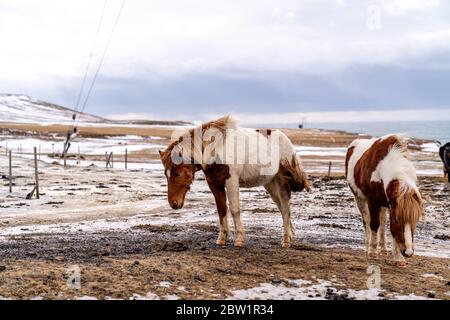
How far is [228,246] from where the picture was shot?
919cm

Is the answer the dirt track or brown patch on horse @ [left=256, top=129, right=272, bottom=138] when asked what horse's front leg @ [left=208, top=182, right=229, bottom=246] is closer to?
the dirt track

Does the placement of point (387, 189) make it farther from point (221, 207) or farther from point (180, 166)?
point (180, 166)

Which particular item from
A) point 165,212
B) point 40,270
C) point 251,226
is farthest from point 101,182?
point 40,270

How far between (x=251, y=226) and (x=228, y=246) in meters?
3.83

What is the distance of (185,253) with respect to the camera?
26.3ft

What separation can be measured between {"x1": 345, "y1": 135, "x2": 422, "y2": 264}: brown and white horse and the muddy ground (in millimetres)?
527

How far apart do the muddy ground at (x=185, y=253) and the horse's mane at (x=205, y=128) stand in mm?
1546

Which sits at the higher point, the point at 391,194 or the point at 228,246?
the point at 391,194

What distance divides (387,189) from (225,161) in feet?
8.95

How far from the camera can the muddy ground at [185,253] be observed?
6.27 metres

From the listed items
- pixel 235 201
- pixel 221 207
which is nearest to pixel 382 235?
pixel 235 201

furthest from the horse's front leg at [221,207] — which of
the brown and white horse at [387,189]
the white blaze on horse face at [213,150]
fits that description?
the brown and white horse at [387,189]

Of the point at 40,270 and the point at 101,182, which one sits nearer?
the point at 40,270
